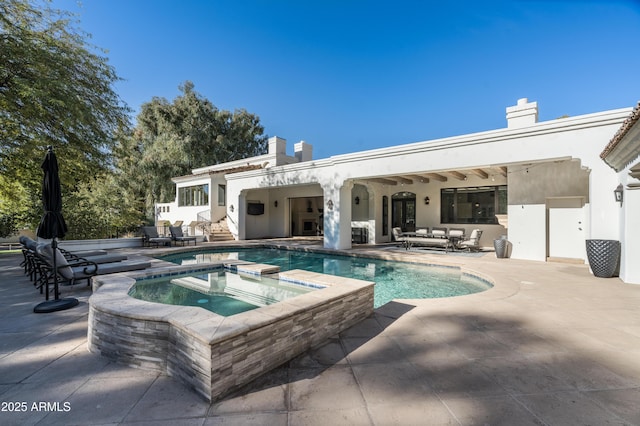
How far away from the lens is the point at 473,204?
12891mm

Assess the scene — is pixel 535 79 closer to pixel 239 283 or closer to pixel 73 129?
pixel 239 283

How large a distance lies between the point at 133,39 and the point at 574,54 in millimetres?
18899

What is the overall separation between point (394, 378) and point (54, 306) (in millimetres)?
5161

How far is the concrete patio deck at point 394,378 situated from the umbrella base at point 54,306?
0.14 metres

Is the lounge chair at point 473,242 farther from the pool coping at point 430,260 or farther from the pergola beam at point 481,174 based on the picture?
the pergola beam at point 481,174

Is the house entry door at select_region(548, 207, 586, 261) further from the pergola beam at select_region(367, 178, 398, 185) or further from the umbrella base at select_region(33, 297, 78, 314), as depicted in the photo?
the umbrella base at select_region(33, 297, 78, 314)

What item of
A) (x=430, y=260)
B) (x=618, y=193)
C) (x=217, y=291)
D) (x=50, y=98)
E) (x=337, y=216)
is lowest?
(x=217, y=291)

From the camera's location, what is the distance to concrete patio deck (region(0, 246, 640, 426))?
6.89ft

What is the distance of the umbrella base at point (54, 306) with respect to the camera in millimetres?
4391

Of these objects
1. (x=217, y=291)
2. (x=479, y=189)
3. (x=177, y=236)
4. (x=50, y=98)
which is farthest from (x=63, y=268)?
(x=479, y=189)

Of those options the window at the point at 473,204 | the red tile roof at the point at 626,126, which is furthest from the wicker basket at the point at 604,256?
the window at the point at 473,204

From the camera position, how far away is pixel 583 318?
4039 mm

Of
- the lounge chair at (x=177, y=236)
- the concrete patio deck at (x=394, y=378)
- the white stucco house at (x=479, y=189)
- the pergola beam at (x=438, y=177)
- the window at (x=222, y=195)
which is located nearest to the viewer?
the concrete patio deck at (x=394, y=378)

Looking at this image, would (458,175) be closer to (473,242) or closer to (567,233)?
(473,242)
